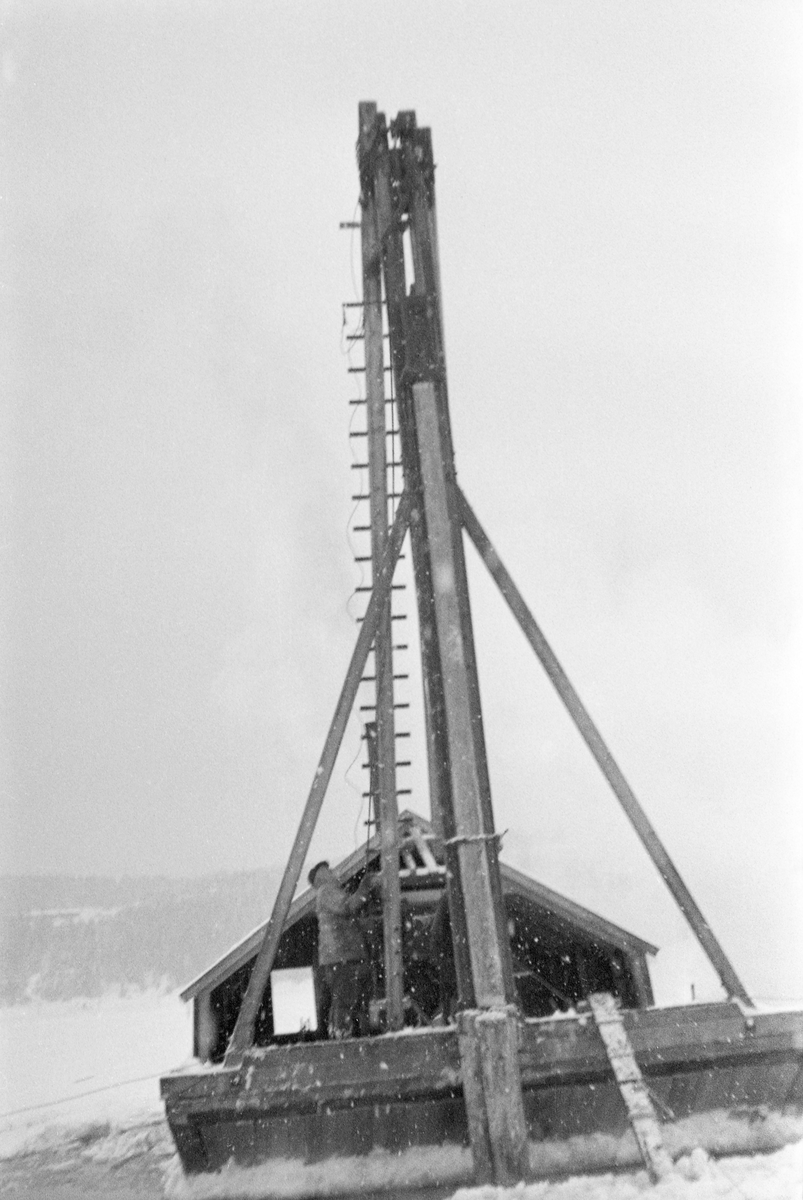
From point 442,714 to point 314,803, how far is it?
104cm

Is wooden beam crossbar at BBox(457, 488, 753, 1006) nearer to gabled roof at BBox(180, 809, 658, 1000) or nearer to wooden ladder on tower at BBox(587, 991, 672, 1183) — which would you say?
wooden ladder on tower at BBox(587, 991, 672, 1183)

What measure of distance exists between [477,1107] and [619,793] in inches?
83.6

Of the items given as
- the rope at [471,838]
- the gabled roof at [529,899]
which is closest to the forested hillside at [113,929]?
the gabled roof at [529,899]

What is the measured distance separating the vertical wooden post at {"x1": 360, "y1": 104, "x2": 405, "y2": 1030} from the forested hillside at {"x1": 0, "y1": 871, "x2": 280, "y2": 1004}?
8105 cm

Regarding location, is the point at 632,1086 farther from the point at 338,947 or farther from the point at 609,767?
the point at 338,947

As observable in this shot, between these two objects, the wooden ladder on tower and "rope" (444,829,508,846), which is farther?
"rope" (444,829,508,846)

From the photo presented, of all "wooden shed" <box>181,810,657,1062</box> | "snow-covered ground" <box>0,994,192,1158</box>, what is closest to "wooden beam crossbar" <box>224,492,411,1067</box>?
"wooden shed" <box>181,810,657,1062</box>

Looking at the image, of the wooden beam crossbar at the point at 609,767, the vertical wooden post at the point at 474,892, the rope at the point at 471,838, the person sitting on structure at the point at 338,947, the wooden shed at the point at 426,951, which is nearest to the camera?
the vertical wooden post at the point at 474,892

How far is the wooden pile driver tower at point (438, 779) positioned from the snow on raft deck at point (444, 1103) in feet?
0.09

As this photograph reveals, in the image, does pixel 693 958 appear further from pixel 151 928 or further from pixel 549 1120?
pixel 549 1120

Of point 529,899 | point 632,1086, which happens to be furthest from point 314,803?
point 529,899

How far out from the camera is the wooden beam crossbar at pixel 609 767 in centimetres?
647

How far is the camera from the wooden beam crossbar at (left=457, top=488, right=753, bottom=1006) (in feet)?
21.2

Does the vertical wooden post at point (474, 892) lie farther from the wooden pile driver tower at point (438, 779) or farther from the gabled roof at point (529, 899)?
the gabled roof at point (529, 899)
